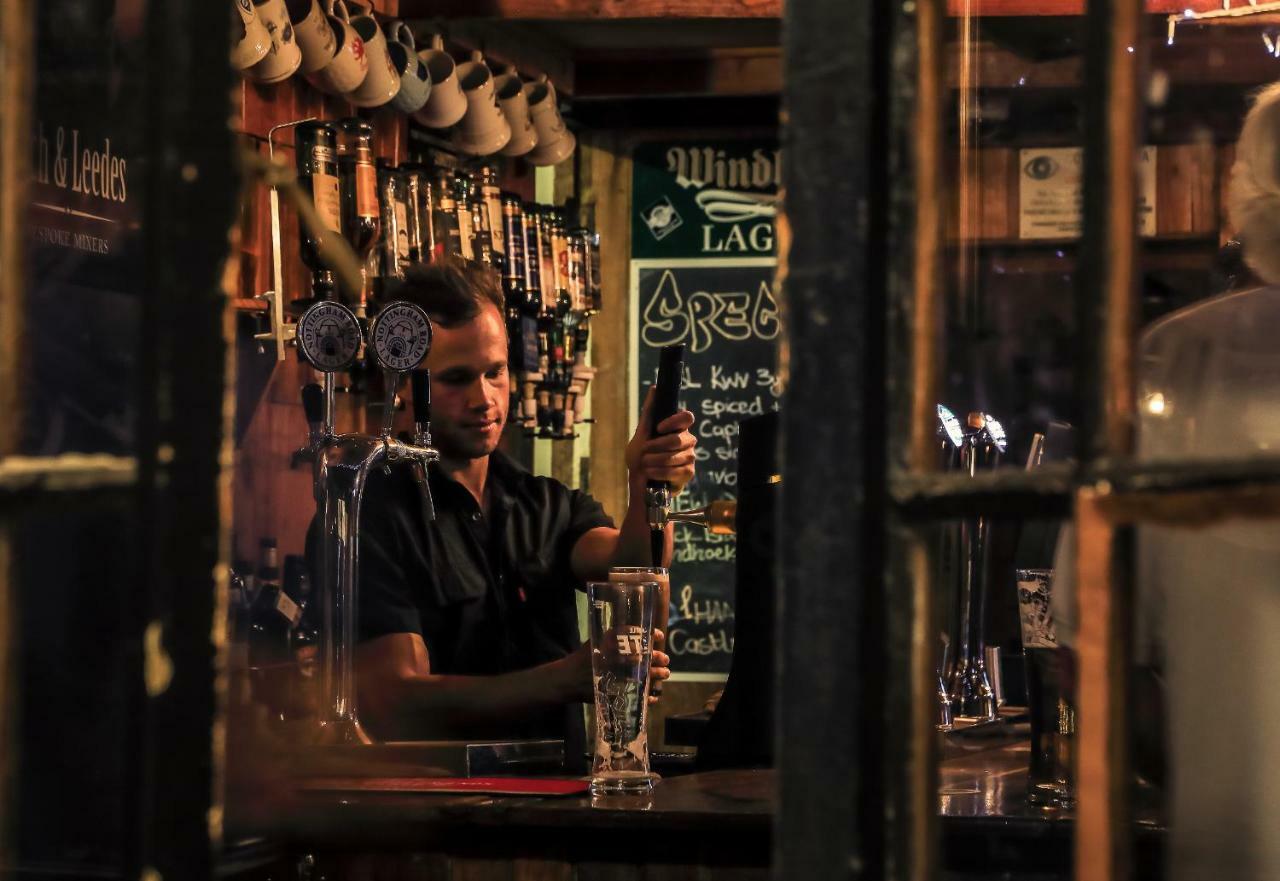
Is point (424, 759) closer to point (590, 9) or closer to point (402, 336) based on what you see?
point (402, 336)

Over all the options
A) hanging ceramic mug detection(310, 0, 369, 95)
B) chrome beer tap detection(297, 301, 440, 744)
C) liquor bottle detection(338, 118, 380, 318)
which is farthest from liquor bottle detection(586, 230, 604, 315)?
chrome beer tap detection(297, 301, 440, 744)

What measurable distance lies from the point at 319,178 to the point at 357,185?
0.38ft

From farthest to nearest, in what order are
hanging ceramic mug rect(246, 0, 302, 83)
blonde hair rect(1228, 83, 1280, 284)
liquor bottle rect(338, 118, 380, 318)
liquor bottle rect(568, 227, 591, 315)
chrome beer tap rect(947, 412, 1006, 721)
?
liquor bottle rect(568, 227, 591, 315) → liquor bottle rect(338, 118, 380, 318) → hanging ceramic mug rect(246, 0, 302, 83) → chrome beer tap rect(947, 412, 1006, 721) → blonde hair rect(1228, 83, 1280, 284)

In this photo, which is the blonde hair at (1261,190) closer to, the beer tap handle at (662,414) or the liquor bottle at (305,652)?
the beer tap handle at (662,414)

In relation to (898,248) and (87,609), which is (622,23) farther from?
(898,248)

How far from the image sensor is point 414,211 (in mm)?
4070

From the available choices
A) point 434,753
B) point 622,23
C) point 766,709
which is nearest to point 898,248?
point 434,753

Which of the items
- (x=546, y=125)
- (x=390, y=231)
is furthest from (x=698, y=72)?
(x=390, y=231)

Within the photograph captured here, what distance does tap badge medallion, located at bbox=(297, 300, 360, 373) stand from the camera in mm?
2576

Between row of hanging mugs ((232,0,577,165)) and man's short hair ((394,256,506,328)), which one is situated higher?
row of hanging mugs ((232,0,577,165))

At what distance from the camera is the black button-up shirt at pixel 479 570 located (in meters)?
3.04

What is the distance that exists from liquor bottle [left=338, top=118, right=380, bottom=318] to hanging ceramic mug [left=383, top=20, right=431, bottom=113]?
51cm

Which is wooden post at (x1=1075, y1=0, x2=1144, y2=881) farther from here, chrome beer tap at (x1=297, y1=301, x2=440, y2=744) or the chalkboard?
the chalkboard

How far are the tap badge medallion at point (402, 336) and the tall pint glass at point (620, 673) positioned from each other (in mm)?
722
